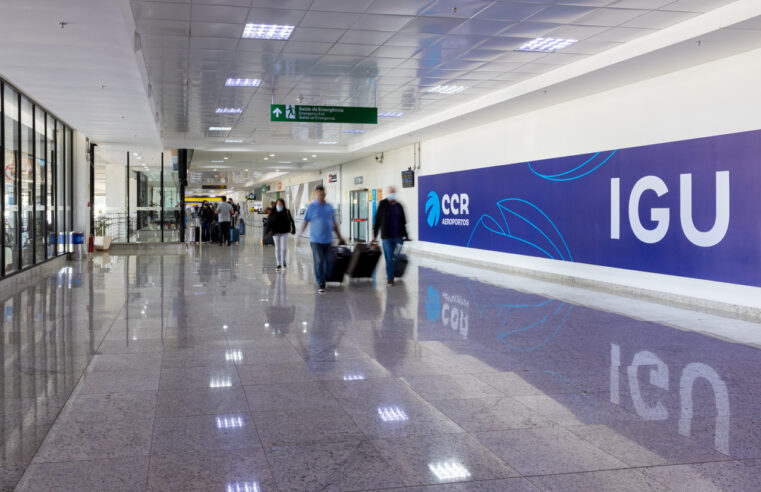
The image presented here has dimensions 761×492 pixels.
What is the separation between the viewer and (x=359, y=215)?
26.0 meters

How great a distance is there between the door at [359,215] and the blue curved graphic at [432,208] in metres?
5.58

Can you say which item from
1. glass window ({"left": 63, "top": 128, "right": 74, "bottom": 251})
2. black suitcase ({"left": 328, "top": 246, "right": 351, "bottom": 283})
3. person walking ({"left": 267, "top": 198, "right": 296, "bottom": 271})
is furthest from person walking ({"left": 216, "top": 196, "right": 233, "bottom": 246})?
black suitcase ({"left": 328, "top": 246, "right": 351, "bottom": 283})

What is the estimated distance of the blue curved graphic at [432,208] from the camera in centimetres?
1798

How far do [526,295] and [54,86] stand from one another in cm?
A: 804

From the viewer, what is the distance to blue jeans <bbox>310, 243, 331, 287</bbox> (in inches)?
392

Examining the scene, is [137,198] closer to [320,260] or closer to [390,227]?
[390,227]

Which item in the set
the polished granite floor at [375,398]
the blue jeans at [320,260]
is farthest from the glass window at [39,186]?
the blue jeans at [320,260]

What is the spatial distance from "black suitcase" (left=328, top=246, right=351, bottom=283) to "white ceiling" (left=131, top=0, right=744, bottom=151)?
9.66 feet

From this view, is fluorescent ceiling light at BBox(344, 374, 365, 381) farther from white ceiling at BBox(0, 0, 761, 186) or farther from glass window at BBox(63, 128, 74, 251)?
glass window at BBox(63, 128, 74, 251)

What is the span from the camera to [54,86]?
Answer: 10219 mm

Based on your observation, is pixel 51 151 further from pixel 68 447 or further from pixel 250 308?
pixel 68 447

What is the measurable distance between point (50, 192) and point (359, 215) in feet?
43.6

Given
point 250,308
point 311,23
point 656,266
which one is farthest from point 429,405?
point 656,266

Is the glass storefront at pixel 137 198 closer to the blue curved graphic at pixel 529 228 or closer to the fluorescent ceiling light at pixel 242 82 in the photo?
the fluorescent ceiling light at pixel 242 82
